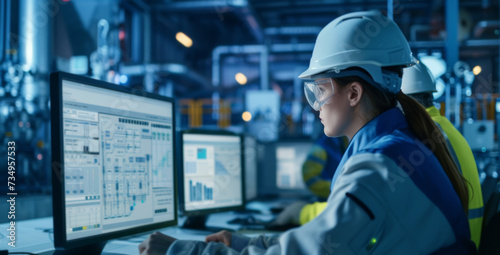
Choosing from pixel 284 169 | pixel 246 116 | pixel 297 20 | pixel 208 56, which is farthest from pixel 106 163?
pixel 208 56

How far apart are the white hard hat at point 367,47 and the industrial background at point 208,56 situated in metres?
0.87

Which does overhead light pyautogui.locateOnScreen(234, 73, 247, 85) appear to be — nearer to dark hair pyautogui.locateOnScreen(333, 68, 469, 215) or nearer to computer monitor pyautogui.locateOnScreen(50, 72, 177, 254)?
computer monitor pyautogui.locateOnScreen(50, 72, 177, 254)

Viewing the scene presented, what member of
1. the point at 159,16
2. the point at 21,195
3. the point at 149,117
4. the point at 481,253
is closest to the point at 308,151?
the point at 149,117

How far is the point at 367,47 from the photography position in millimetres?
977

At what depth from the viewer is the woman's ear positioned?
3.14 feet

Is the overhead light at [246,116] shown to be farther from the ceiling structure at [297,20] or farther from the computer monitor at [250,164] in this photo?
the computer monitor at [250,164]

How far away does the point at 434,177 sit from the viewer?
815 mm

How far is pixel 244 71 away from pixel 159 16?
4.51 m

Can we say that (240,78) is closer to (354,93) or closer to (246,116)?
(246,116)

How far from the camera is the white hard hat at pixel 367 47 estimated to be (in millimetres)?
969

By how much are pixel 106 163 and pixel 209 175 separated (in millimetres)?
720

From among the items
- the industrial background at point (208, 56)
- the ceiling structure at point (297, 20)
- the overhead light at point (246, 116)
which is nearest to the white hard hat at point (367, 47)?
the industrial background at point (208, 56)

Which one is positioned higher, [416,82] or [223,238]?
[416,82]

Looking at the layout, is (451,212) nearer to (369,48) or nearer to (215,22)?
(369,48)
